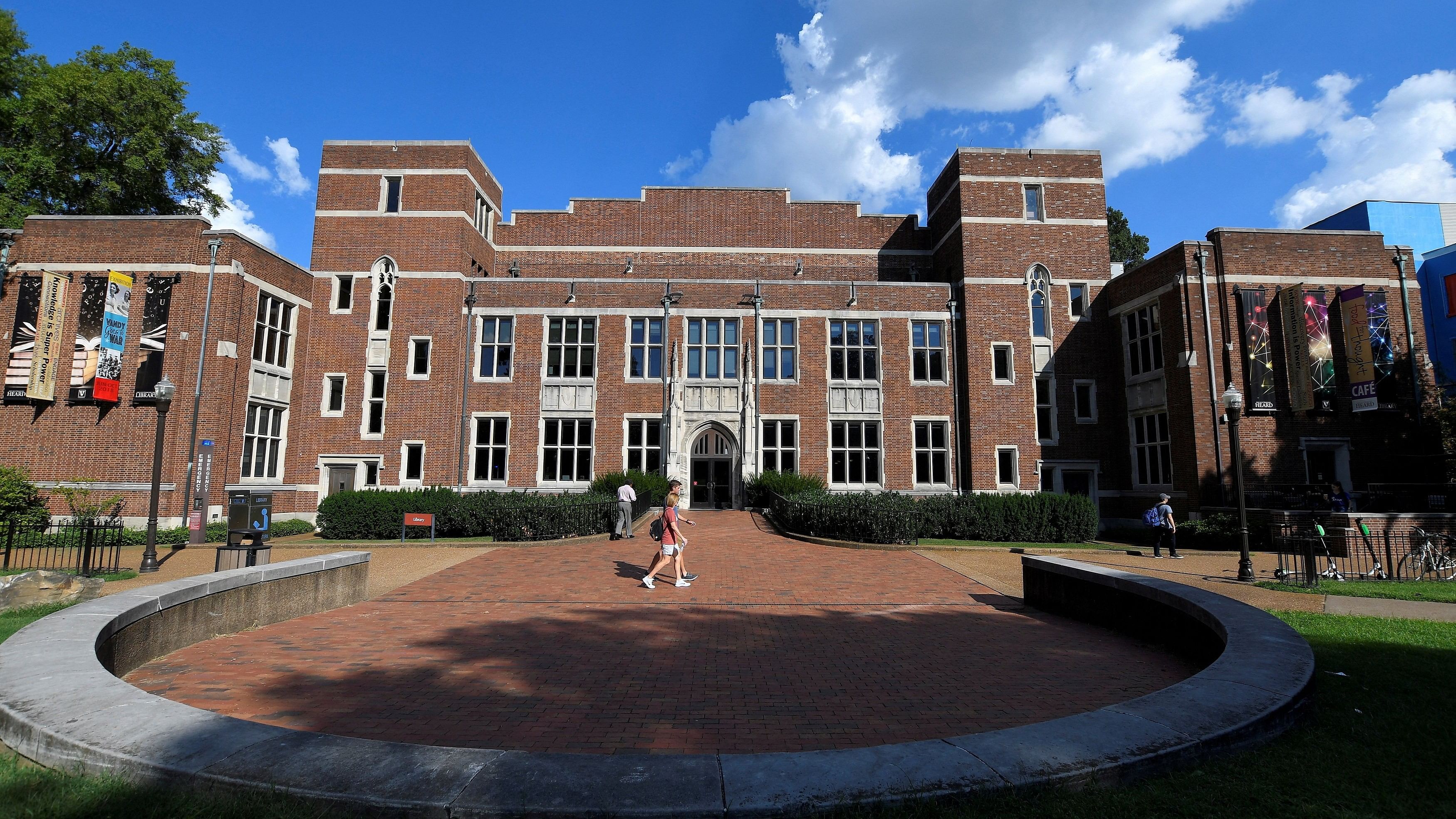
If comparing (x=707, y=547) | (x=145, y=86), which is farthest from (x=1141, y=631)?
(x=145, y=86)

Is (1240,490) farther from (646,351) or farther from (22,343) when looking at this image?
(22,343)

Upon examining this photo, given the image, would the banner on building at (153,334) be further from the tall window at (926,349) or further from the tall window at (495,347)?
the tall window at (926,349)

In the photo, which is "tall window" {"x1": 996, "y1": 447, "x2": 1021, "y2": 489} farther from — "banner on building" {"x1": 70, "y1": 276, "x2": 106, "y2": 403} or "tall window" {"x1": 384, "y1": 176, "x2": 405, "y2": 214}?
"banner on building" {"x1": 70, "y1": 276, "x2": 106, "y2": 403}

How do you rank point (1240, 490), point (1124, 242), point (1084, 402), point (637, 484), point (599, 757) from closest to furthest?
point (599, 757), point (1240, 490), point (637, 484), point (1084, 402), point (1124, 242)

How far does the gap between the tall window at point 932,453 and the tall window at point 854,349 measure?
2.79m

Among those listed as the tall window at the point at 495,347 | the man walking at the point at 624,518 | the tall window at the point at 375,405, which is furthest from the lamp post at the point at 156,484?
the tall window at the point at 495,347

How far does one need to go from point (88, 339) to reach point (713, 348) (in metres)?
19.7

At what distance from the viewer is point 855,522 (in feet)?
55.2

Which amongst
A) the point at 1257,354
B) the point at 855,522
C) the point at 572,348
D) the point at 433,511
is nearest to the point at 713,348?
the point at 572,348

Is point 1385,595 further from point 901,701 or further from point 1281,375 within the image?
point 1281,375

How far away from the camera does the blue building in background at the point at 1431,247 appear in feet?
94.6

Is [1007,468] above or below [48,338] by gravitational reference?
below

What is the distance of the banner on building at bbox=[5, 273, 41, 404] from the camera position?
20.1m

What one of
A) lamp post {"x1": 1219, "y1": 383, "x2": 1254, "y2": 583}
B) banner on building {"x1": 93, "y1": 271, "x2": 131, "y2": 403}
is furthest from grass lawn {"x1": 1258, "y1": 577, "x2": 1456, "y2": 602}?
banner on building {"x1": 93, "y1": 271, "x2": 131, "y2": 403}
